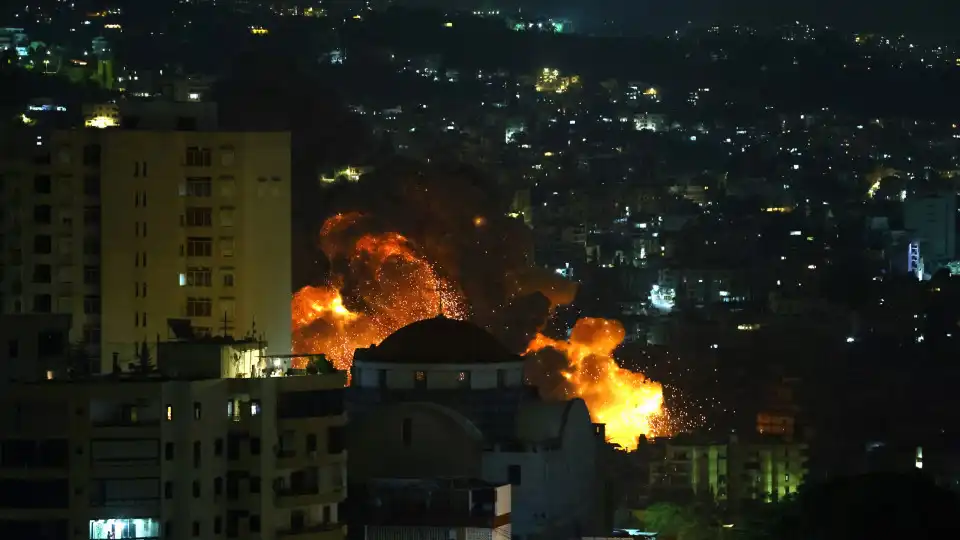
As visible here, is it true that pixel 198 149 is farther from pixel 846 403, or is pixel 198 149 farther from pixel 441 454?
pixel 846 403

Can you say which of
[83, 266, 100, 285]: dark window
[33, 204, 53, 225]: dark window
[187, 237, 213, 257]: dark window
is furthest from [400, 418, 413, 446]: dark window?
[33, 204, 53, 225]: dark window

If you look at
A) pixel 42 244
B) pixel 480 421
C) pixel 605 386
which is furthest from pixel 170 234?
pixel 605 386

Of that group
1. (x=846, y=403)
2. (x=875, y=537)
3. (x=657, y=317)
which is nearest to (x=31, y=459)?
(x=875, y=537)

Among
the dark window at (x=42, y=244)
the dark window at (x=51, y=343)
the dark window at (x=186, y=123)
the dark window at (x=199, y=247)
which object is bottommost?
the dark window at (x=51, y=343)

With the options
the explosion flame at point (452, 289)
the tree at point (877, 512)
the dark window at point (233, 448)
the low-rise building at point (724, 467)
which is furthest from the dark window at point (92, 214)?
the low-rise building at point (724, 467)

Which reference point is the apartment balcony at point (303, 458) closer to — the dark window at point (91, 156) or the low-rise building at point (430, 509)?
the low-rise building at point (430, 509)

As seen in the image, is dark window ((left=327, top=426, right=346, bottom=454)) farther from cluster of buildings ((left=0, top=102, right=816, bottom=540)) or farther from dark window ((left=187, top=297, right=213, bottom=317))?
dark window ((left=187, top=297, right=213, bottom=317))
